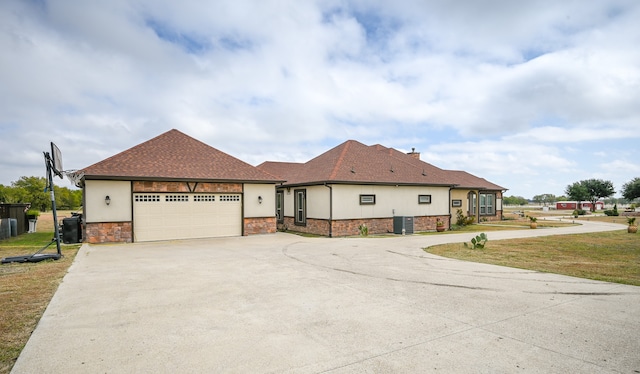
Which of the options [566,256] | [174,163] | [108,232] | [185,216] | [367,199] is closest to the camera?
[566,256]

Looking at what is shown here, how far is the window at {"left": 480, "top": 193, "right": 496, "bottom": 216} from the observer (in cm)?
3112

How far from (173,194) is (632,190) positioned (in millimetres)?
67804

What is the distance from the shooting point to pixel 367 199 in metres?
19.4

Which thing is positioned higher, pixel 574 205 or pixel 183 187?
pixel 183 187

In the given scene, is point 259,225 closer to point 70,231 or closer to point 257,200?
point 257,200

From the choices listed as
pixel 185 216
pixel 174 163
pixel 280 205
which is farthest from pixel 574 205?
pixel 174 163

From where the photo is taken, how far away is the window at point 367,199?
754 inches

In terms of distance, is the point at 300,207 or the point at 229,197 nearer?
the point at 229,197

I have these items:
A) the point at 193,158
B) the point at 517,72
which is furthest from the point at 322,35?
the point at 517,72

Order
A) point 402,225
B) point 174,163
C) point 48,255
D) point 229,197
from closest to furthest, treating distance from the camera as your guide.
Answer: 1. point 48,255
2. point 174,163
3. point 229,197
4. point 402,225

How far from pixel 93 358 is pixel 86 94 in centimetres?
2014

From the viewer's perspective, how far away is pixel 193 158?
17.8 meters

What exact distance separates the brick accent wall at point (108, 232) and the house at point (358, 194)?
9114 millimetres

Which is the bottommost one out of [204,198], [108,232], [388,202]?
[108,232]
